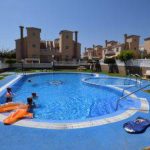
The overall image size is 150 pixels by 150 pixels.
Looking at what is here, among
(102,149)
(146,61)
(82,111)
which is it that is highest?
(146,61)

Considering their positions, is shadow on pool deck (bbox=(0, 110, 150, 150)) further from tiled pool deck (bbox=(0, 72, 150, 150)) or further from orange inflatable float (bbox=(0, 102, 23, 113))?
orange inflatable float (bbox=(0, 102, 23, 113))

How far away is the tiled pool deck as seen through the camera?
15.1ft

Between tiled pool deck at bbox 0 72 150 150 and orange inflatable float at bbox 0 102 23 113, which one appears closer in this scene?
tiled pool deck at bbox 0 72 150 150

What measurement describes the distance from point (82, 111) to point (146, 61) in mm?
15152

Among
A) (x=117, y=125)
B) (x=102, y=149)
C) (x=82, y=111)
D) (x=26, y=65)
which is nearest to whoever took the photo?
(x=102, y=149)

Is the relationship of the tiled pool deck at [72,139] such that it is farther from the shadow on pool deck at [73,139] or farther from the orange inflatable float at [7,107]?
the orange inflatable float at [7,107]

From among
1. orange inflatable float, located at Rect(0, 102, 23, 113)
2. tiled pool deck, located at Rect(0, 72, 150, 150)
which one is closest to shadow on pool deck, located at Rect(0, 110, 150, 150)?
tiled pool deck, located at Rect(0, 72, 150, 150)

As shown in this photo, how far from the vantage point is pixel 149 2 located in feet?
51.7

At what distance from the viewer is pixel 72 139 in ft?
16.5

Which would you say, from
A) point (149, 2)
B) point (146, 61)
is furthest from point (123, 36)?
point (149, 2)

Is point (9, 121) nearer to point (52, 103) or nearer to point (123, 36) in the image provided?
point (52, 103)

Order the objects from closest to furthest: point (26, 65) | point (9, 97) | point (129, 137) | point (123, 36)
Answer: point (129, 137), point (9, 97), point (26, 65), point (123, 36)

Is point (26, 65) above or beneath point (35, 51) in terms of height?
beneath

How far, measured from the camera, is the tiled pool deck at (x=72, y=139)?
4.60m
